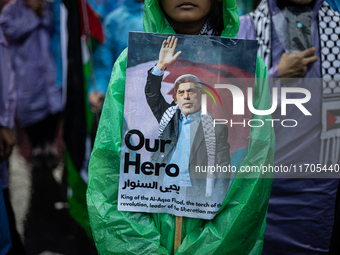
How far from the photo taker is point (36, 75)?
562 centimetres

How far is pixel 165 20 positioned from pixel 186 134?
21.2 inches

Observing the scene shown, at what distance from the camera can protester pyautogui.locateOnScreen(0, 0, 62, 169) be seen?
213 inches

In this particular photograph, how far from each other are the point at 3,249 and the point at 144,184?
1.47 meters

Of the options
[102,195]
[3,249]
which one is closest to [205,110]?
[102,195]

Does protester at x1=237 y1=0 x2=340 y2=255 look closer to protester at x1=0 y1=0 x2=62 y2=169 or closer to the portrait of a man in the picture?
the portrait of a man

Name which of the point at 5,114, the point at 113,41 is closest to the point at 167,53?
the point at 5,114

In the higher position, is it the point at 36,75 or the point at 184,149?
the point at 36,75

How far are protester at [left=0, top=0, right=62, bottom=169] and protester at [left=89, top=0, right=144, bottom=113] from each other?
1.66 m

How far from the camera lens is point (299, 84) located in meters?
2.86

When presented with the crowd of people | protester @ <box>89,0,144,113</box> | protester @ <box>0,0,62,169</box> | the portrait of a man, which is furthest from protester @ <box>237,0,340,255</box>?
protester @ <box>0,0,62,169</box>

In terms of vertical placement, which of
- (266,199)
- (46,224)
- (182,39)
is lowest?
(46,224)

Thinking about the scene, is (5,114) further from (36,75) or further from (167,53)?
(36,75)

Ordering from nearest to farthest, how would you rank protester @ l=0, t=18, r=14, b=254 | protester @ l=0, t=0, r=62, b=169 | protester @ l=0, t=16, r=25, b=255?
protester @ l=0, t=16, r=25, b=255 → protester @ l=0, t=18, r=14, b=254 → protester @ l=0, t=0, r=62, b=169

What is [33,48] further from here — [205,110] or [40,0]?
[205,110]
